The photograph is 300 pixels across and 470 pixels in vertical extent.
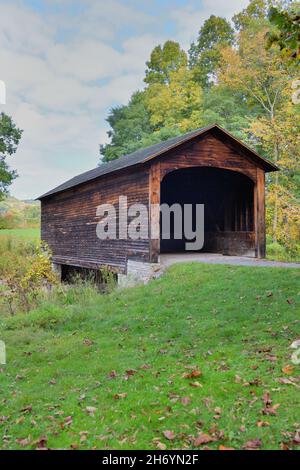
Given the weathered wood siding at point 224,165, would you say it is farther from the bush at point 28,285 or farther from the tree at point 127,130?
the tree at point 127,130

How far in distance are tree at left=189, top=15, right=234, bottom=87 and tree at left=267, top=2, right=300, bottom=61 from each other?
29.8 meters

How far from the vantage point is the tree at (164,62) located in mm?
33344

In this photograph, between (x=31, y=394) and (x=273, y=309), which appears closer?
(x=31, y=394)

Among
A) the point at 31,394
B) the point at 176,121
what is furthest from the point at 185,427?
the point at 176,121

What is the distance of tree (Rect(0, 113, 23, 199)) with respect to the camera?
79.5 feet

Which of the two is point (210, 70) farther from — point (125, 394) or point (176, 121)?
point (125, 394)

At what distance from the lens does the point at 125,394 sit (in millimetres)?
4117

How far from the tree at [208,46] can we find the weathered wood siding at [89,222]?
64.2 ft

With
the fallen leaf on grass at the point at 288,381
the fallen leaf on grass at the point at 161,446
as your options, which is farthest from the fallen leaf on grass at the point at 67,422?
the fallen leaf on grass at the point at 288,381

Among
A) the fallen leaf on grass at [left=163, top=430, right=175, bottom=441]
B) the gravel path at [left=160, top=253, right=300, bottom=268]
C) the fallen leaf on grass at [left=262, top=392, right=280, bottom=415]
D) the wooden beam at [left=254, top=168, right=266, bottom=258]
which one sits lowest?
the fallen leaf on grass at [left=163, top=430, right=175, bottom=441]

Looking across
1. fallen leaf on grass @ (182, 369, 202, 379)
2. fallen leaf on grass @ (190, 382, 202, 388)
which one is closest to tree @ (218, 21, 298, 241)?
fallen leaf on grass @ (182, 369, 202, 379)

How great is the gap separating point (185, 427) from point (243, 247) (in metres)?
11.1

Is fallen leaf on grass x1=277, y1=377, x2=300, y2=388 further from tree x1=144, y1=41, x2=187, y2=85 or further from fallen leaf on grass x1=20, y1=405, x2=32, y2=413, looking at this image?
tree x1=144, y1=41, x2=187, y2=85

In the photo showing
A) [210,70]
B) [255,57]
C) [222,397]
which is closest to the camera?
[222,397]
